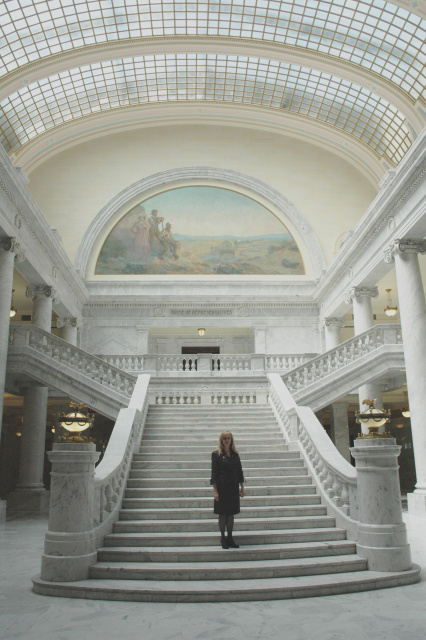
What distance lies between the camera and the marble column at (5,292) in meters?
14.6

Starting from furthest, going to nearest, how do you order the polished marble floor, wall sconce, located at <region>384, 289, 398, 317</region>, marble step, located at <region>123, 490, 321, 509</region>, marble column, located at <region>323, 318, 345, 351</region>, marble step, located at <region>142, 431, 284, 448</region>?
marble column, located at <region>323, 318, 345, 351</region>
wall sconce, located at <region>384, 289, 398, 317</region>
marble step, located at <region>142, 431, 284, 448</region>
marble step, located at <region>123, 490, 321, 509</region>
the polished marble floor

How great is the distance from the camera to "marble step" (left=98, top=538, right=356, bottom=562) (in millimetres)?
7160

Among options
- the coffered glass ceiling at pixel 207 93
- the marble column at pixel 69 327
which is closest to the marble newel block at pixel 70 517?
the marble column at pixel 69 327

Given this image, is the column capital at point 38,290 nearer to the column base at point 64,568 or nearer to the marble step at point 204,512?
the marble step at point 204,512

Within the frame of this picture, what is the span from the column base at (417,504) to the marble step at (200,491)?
4822mm

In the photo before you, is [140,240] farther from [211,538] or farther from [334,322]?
[211,538]

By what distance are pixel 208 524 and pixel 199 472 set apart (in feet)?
6.86

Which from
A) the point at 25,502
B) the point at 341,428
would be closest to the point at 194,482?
the point at 25,502

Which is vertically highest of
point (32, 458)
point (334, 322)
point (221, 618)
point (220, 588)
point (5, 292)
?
point (334, 322)

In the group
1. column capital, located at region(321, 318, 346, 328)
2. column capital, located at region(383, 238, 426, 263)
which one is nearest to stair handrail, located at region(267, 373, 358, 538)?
column capital, located at region(383, 238, 426, 263)

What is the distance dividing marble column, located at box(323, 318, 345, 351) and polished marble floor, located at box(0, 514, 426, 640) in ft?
58.3

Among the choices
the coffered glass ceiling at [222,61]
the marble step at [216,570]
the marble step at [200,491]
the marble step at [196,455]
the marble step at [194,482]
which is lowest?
the marble step at [216,570]

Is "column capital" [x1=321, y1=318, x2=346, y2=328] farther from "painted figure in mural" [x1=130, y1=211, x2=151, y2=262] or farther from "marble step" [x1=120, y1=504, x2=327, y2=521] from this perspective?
"marble step" [x1=120, y1=504, x2=327, y2=521]

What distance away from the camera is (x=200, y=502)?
9195 millimetres
